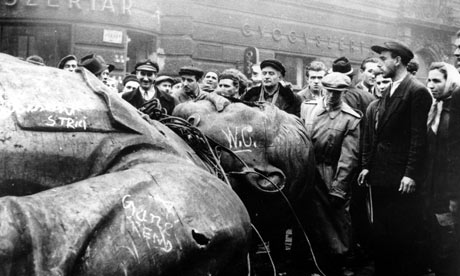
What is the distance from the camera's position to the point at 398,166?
4.63 m

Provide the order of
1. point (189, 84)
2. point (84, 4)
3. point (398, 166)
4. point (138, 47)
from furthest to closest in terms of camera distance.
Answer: point (138, 47)
point (84, 4)
point (189, 84)
point (398, 166)

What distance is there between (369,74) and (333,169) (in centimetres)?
257

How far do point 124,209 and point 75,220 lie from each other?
167 mm

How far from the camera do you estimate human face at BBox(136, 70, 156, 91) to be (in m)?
7.07

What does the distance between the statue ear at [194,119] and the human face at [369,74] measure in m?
4.30

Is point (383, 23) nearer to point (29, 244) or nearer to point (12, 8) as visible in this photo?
point (12, 8)

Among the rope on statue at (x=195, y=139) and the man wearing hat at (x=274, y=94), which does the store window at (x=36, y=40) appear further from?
the rope on statue at (x=195, y=139)

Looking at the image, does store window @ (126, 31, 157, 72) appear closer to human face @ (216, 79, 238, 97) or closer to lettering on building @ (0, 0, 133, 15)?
lettering on building @ (0, 0, 133, 15)

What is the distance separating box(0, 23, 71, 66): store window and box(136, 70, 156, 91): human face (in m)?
5.24

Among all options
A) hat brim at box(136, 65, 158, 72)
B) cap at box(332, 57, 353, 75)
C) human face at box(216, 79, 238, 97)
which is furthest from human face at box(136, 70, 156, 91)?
cap at box(332, 57, 353, 75)

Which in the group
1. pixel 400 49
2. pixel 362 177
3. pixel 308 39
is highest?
pixel 308 39

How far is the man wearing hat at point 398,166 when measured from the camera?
4543 millimetres

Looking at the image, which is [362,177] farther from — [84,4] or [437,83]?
[84,4]

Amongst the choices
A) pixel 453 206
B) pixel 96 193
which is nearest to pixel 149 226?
pixel 96 193
